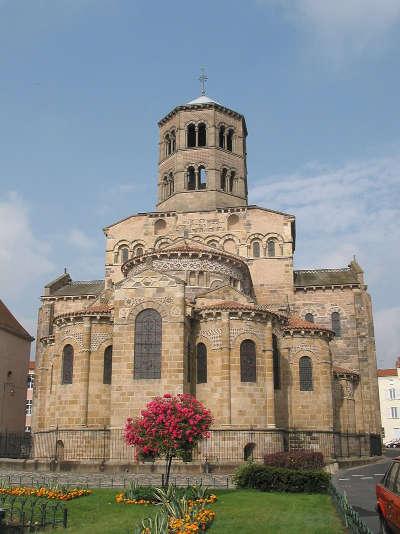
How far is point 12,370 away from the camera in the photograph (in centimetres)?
4559

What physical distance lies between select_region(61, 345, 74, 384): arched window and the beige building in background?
591 inches

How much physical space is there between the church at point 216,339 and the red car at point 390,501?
17.8m

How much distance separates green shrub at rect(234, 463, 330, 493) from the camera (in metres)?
18.2

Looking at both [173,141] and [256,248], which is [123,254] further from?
[173,141]

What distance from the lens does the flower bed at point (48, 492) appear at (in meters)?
17.0

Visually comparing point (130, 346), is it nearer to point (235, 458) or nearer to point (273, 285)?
point (235, 458)

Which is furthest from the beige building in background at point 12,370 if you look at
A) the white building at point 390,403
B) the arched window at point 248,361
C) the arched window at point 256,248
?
the white building at point 390,403

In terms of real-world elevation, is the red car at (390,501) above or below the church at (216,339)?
below

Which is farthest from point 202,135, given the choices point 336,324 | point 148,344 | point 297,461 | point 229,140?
point 297,461

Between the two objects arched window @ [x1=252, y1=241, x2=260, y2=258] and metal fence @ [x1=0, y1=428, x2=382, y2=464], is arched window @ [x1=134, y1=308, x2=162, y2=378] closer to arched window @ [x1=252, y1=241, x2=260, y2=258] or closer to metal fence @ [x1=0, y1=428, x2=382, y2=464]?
metal fence @ [x1=0, y1=428, x2=382, y2=464]

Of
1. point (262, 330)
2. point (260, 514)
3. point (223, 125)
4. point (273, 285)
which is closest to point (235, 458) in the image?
point (262, 330)

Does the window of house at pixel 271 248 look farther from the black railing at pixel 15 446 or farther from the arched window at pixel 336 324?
the black railing at pixel 15 446

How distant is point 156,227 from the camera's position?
151ft

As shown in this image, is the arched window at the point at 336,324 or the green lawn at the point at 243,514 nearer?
the green lawn at the point at 243,514
